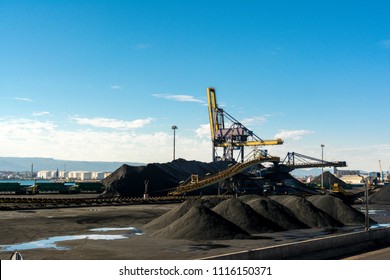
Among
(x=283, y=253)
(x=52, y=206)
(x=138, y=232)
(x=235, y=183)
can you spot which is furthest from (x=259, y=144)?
(x=283, y=253)

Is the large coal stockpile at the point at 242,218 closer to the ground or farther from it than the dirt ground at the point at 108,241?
farther from it

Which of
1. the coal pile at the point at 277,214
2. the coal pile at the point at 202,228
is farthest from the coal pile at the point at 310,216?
the coal pile at the point at 202,228

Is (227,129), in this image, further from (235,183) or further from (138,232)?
(138,232)

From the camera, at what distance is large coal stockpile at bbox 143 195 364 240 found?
29.8 metres

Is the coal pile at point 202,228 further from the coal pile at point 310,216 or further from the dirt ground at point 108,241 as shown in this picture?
the coal pile at point 310,216

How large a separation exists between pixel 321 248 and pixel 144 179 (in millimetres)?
66849

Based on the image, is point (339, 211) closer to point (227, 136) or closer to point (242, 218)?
point (242, 218)

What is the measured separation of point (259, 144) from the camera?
4926 inches

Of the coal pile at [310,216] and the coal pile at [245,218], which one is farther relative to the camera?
the coal pile at [310,216]

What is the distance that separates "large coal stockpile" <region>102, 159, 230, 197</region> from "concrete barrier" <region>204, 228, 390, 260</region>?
58935mm

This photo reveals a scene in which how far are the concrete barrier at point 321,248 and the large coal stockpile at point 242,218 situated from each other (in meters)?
8.09

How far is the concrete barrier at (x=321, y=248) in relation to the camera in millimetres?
17672

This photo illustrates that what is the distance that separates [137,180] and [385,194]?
49394 mm

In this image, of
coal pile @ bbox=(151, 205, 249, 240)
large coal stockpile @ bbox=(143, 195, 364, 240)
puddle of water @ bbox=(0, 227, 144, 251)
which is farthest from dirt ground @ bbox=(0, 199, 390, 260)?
large coal stockpile @ bbox=(143, 195, 364, 240)
